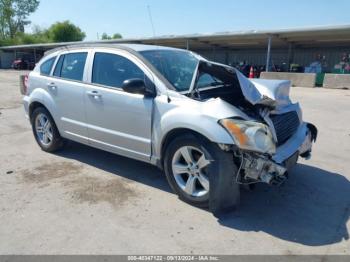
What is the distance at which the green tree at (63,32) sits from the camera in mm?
65188

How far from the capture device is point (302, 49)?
28469 mm

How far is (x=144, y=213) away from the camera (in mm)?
3555

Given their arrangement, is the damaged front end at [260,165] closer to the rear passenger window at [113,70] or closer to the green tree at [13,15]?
the rear passenger window at [113,70]

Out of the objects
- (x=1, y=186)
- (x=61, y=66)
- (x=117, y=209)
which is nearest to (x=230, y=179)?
(x=117, y=209)

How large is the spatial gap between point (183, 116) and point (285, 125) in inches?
51.9

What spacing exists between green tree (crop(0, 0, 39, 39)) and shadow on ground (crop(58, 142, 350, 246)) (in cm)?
8003

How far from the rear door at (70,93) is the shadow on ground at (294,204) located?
648 millimetres

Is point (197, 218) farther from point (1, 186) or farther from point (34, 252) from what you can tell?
point (1, 186)

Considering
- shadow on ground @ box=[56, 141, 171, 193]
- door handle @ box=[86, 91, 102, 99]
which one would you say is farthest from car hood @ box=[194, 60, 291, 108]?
shadow on ground @ box=[56, 141, 171, 193]

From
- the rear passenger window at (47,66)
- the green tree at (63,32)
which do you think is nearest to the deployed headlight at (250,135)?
the rear passenger window at (47,66)

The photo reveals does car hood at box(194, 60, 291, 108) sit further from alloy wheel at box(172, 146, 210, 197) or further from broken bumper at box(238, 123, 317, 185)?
alloy wheel at box(172, 146, 210, 197)

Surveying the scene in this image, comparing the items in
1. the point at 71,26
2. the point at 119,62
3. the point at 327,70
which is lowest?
the point at 327,70

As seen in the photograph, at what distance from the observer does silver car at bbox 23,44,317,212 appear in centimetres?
325

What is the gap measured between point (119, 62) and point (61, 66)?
1458 millimetres
